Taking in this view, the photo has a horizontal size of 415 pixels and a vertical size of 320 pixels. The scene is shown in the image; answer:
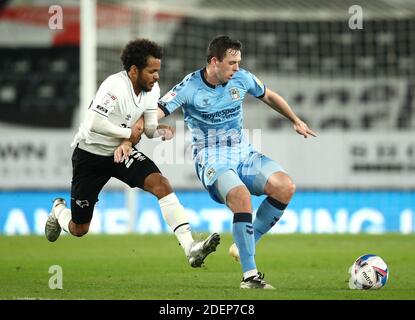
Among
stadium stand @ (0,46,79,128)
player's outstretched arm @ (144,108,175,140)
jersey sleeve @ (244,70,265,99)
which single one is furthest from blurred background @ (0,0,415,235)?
player's outstretched arm @ (144,108,175,140)

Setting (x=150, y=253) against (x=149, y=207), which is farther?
(x=149, y=207)

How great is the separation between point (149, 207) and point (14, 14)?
381 inches

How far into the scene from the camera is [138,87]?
8.84m

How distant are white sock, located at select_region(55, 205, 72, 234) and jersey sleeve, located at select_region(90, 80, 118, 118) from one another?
1452mm

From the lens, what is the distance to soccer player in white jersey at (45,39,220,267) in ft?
28.5

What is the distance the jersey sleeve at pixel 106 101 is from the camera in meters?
8.67

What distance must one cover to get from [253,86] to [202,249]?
180cm

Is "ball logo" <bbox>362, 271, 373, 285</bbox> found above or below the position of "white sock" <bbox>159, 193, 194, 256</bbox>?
below

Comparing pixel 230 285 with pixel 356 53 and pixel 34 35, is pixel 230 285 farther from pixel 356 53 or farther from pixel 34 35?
pixel 34 35

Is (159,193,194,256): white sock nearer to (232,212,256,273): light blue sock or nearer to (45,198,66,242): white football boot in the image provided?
(232,212,256,273): light blue sock

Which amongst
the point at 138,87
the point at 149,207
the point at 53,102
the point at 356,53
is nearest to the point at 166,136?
the point at 138,87

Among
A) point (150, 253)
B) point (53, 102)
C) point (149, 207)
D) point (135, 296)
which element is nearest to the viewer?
point (135, 296)

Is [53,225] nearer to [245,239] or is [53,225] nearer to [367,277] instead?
[245,239]

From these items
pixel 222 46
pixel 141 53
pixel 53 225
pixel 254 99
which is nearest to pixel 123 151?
pixel 141 53
